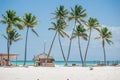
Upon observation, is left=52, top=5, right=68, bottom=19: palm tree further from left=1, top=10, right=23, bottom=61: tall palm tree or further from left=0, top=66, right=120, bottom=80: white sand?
left=0, top=66, right=120, bottom=80: white sand

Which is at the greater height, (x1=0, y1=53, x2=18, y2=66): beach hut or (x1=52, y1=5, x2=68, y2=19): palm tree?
(x1=52, y1=5, x2=68, y2=19): palm tree

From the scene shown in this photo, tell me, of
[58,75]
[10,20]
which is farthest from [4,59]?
[58,75]

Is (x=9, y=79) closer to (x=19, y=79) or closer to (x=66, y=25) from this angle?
(x=19, y=79)

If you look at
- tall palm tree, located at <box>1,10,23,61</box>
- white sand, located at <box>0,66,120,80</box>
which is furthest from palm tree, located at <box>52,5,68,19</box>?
white sand, located at <box>0,66,120,80</box>

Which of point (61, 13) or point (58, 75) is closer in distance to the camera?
point (58, 75)

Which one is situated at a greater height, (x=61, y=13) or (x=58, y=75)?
(x=61, y=13)

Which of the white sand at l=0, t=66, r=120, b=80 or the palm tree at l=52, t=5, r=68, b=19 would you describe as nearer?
the white sand at l=0, t=66, r=120, b=80

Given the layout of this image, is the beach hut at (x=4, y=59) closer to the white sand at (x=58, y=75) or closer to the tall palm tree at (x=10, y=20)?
the tall palm tree at (x=10, y=20)

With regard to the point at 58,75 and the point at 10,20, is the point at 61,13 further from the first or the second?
the point at 58,75

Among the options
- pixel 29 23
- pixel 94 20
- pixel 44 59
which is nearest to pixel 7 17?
pixel 29 23

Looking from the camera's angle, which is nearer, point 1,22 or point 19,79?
point 19,79

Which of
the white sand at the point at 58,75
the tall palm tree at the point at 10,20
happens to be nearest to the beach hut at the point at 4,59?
the tall palm tree at the point at 10,20

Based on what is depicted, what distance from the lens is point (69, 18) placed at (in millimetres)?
60500

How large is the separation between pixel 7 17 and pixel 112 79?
3411 centimetres
